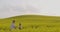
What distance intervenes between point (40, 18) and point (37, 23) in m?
0.05

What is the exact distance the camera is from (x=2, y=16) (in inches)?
31.1

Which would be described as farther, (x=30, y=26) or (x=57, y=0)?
(x=57, y=0)

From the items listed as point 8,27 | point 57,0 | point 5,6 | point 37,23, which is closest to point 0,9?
point 5,6

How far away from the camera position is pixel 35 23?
76cm

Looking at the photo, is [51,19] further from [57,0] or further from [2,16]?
[2,16]

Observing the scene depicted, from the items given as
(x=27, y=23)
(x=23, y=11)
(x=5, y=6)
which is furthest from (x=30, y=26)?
(x=5, y=6)

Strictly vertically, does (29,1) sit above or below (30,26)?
above

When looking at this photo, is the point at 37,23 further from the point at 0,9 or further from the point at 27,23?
the point at 0,9

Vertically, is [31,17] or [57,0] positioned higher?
[57,0]

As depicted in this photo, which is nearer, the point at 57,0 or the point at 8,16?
the point at 8,16

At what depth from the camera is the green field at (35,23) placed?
2.40 feet

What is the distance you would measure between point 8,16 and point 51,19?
32 cm

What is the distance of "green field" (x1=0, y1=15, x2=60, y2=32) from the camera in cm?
73

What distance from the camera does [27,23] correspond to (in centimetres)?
76
